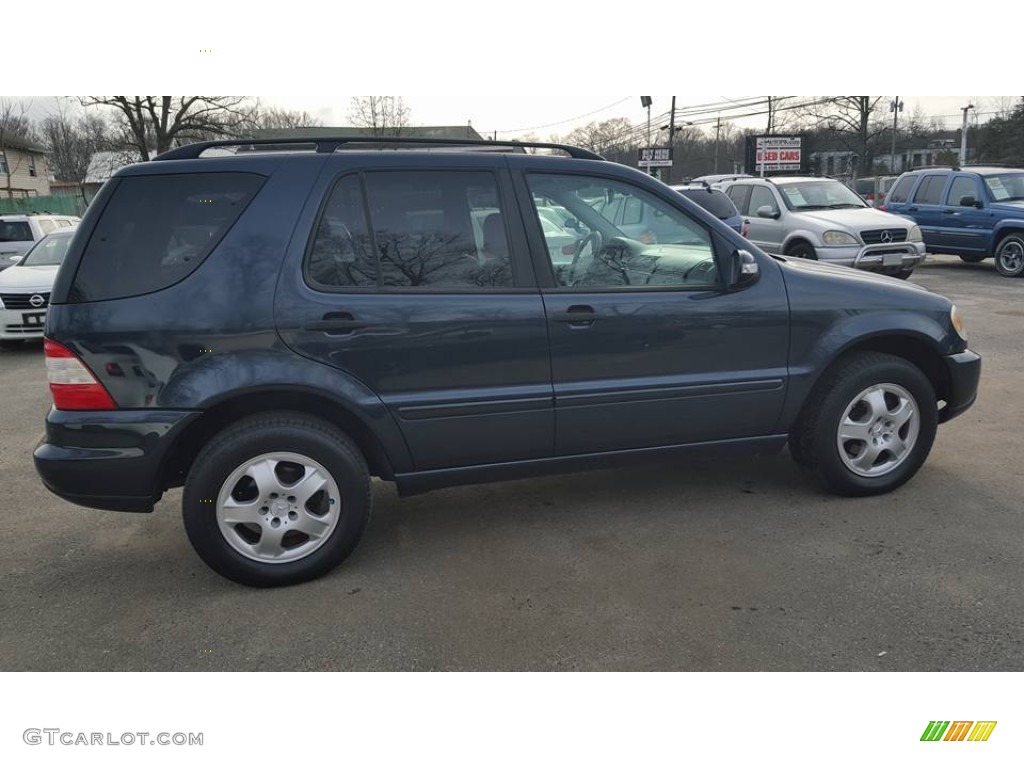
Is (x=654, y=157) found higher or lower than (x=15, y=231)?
higher

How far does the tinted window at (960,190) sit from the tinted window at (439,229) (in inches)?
531

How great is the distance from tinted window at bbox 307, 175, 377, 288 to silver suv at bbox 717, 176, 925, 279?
30.1 ft

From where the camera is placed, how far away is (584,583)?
3285mm

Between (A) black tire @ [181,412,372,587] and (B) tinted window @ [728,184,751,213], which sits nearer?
(A) black tire @ [181,412,372,587]

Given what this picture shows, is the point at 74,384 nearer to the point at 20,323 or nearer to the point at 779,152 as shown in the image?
the point at 20,323

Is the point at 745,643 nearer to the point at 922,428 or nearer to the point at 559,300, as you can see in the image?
the point at 559,300

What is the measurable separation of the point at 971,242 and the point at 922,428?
38.7ft

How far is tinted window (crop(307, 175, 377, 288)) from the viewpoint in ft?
10.7

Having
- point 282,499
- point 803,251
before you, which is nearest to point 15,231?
point 803,251

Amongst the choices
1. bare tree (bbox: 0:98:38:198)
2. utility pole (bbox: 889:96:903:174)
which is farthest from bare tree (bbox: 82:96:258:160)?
utility pole (bbox: 889:96:903:174)

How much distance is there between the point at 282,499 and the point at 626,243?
6.69 ft

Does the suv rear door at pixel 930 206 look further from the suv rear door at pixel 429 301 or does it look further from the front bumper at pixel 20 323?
the front bumper at pixel 20 323

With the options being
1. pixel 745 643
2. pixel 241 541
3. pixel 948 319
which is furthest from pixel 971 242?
pixel 241 541

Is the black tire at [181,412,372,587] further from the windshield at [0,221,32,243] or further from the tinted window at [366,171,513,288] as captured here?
the windshield at [0,221,32,243]
